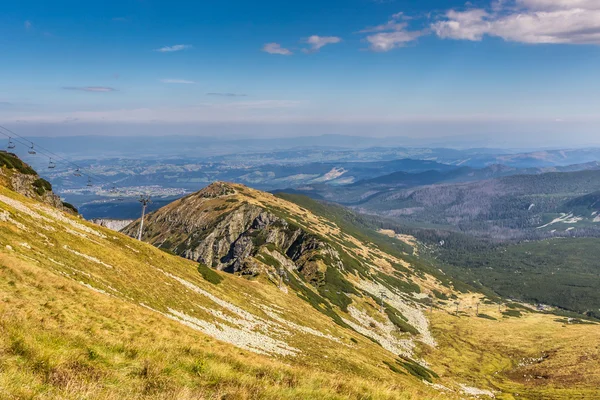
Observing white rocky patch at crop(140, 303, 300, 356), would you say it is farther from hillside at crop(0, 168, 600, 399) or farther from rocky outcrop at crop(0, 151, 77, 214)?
rocky outcrop at crop(0, 151, 77, 214)

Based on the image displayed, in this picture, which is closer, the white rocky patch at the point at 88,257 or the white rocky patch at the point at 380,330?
the white rocky patch at the point at 88,257

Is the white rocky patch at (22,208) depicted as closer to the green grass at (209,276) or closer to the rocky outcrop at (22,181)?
the green grass at (209,276)

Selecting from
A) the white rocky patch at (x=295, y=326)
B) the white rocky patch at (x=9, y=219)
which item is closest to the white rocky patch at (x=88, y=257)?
the white rocky patch at (x=9, y=219)

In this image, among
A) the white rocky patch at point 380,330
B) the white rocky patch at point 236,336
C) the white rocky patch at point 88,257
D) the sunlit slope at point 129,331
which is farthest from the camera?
the white rocky patch at point 380,330

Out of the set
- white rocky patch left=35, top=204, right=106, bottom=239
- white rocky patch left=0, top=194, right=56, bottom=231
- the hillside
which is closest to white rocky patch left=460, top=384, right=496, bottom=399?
the hillside

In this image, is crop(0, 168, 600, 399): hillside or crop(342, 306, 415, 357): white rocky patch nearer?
crop(0, 168, 600, 399): hillside

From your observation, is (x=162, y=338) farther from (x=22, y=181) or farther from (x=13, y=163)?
(x=13, y=163)

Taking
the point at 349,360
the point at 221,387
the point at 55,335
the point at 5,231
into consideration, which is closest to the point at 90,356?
the point at 55,335

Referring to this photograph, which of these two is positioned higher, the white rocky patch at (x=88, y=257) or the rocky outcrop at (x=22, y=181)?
the rocky outcrop at (x=22, y=181)

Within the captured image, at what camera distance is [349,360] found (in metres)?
56.8

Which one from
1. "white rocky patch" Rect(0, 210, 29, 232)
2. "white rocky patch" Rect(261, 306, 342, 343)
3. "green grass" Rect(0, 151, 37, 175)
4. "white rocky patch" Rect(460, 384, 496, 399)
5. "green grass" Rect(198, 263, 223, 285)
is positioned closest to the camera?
"white rocky patch" Rect(0, 210, 29, 232)

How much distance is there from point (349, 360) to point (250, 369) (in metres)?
44.5

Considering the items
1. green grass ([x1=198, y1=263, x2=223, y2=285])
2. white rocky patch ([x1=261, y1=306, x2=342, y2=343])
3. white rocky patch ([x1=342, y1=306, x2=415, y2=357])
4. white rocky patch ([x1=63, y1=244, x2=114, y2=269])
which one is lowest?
white rocky patch ([x1=342, y1=306, x2=415, y2=357])

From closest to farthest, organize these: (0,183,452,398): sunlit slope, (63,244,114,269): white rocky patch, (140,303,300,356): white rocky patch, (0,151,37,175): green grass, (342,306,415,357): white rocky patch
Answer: (0,183,452,398): sunlit slope → (140,303,300,356): white rocky patch → (63,244,114,269): white rocky patch → (0,151,37,175): green grass → (342,306,415,357): white rocky patch
